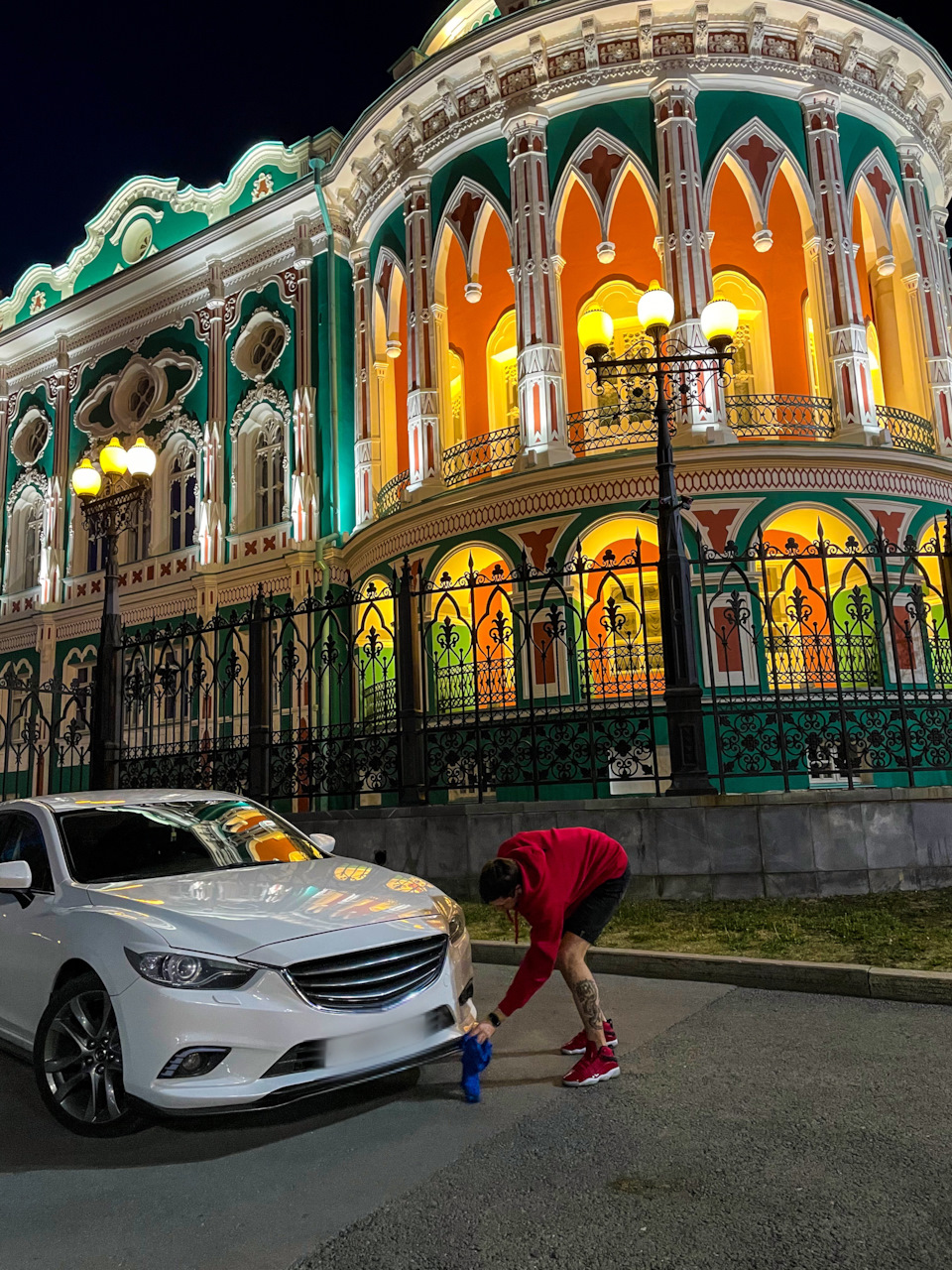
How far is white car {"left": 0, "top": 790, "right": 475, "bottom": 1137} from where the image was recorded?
3.92m

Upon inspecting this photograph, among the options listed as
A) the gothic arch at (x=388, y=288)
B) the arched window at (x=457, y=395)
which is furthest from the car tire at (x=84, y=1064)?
the gothic arch at (x=388, y=288)

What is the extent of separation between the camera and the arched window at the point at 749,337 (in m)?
20.0

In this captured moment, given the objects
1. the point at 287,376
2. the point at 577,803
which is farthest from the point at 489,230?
the point at 577,803

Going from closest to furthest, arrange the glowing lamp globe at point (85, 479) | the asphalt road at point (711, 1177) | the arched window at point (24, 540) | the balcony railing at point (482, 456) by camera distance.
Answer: the asphalt road at point (711, 1177), the glowing lamp globe at point (85, 479), the balcony railing at point (482, 456), the arched window at point (24, 540)

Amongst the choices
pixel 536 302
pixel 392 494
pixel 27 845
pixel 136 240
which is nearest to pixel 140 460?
pixel 392 494

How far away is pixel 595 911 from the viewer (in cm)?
482

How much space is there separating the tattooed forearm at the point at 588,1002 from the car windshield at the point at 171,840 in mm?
1867

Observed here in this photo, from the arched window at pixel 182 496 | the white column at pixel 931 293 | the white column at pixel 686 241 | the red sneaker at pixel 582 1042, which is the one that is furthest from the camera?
the arched window at pixel 182 496

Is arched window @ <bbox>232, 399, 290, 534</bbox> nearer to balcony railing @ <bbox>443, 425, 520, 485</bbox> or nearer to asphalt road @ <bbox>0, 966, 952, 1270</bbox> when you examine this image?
balcony railing @ <bbox>443, 425, 520, 485</bbox>

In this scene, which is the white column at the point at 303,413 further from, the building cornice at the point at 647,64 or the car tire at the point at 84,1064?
the car tire at the point at 84,1064

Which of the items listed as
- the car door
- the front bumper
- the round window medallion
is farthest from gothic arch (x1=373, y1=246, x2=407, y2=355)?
the front bumper

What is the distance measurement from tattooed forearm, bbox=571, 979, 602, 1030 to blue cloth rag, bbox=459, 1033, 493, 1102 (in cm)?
54

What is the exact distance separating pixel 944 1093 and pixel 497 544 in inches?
536

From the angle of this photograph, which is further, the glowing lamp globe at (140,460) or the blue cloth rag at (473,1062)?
the glowing lamp globe at (140,460)
